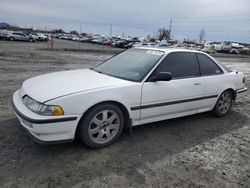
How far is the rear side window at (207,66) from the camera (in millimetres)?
4819

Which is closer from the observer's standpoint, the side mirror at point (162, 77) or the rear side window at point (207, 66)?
the side mirror at point (162, 77)

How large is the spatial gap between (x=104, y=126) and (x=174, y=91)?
1.42m

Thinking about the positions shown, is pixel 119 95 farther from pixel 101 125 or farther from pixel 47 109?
pixel 47 109

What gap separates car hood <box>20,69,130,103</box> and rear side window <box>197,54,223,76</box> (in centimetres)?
191

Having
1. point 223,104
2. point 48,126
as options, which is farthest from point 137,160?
point 223,104

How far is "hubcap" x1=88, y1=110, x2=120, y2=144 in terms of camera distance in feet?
11.3

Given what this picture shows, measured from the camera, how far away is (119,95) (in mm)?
3508

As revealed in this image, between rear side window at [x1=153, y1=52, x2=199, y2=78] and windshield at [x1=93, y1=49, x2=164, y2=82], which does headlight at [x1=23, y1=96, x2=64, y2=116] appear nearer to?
windshield at [x1=93, y1=49, x2=164, y2=82]

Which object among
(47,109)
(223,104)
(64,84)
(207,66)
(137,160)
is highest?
(207,66)

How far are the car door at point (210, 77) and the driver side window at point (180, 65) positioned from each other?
0.19 metres

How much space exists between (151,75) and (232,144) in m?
1.82

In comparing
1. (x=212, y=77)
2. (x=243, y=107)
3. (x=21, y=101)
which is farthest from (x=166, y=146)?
Result: (x=243, y=107)

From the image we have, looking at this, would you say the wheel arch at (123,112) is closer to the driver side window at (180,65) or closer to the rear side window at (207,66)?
the driver side window at (180,65)

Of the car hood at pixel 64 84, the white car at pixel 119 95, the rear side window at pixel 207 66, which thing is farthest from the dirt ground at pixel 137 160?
the rear side window at pixel 207 66
